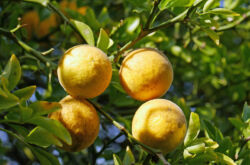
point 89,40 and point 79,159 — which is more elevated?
point 89,40

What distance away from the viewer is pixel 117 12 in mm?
2324

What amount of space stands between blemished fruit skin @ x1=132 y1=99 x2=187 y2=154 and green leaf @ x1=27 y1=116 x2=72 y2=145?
0.20 metres

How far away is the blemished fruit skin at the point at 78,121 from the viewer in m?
0.88

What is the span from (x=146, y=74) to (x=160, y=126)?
6.3 inches

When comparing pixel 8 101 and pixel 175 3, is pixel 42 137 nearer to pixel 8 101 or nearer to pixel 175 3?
pixel 8 101

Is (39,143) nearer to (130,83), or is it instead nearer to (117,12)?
(130,83)

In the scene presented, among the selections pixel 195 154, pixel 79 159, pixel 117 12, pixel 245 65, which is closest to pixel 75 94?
pixel 195 154

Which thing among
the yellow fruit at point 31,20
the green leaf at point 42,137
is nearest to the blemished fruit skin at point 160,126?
the green leaf at point 42,137

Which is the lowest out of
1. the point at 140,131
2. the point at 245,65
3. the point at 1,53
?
the point at 245,65

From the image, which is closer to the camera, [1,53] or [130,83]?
[130,83]

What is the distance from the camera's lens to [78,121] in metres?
0.88

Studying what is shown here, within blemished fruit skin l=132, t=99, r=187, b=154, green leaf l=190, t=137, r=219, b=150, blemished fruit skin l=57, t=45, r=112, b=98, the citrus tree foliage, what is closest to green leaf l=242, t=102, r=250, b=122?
the citrus tree foliage

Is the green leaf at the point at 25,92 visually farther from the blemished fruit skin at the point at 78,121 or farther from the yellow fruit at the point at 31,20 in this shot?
the yellow fruit at the point at 31,20

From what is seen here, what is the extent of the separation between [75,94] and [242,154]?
593 mm
